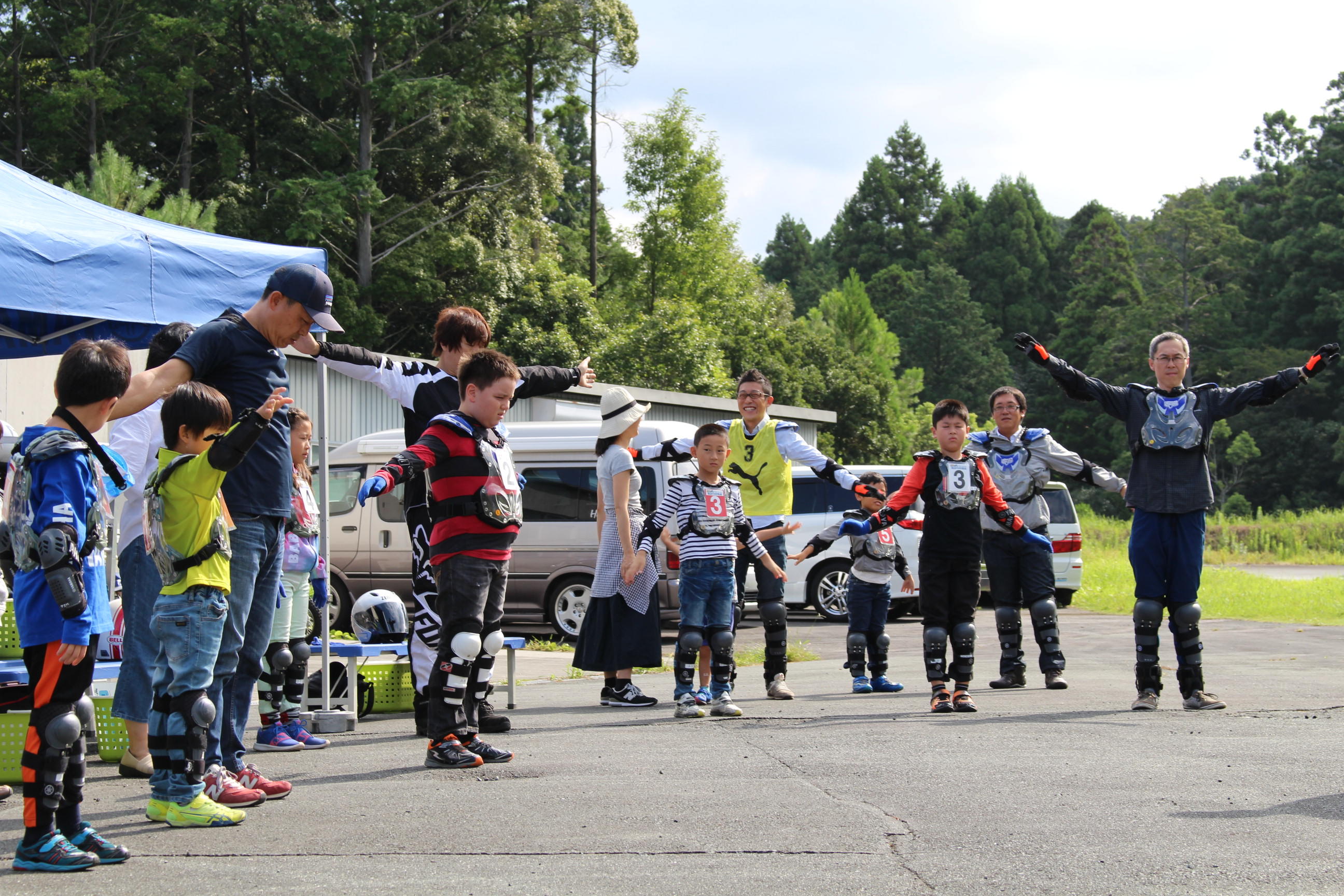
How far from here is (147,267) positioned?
6.38 m

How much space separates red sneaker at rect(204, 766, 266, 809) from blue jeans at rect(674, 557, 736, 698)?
10.3 feet

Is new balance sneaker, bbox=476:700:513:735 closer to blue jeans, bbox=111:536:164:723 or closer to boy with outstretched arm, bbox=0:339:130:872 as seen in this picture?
blue jeans, bbox=111:536:164:723

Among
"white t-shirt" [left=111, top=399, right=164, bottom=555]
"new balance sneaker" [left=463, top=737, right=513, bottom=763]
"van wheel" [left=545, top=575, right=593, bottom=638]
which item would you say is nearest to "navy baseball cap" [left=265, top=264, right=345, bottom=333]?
"white t-shirt" [left=111, top=399, right=164, bottom=555]

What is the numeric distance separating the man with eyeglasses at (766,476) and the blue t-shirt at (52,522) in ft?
13.7

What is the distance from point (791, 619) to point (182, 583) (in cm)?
1359

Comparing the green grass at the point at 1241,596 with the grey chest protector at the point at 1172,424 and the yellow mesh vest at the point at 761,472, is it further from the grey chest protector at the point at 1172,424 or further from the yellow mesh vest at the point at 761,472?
the yellow mesh vest at the point at 761,472

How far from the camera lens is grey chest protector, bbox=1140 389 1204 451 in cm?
720

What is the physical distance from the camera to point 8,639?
6.00 m

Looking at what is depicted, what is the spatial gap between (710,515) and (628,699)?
1.41 meters

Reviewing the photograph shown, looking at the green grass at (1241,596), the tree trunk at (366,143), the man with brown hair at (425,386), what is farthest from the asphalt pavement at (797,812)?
the tree trunk at (366,143)

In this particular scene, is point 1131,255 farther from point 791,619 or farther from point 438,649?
point 438,649

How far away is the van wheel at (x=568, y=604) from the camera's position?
45.1 ft

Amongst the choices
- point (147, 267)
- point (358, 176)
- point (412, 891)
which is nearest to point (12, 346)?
point (147, 267)

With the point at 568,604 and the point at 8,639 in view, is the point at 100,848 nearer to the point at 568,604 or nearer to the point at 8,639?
the point at 8,639
